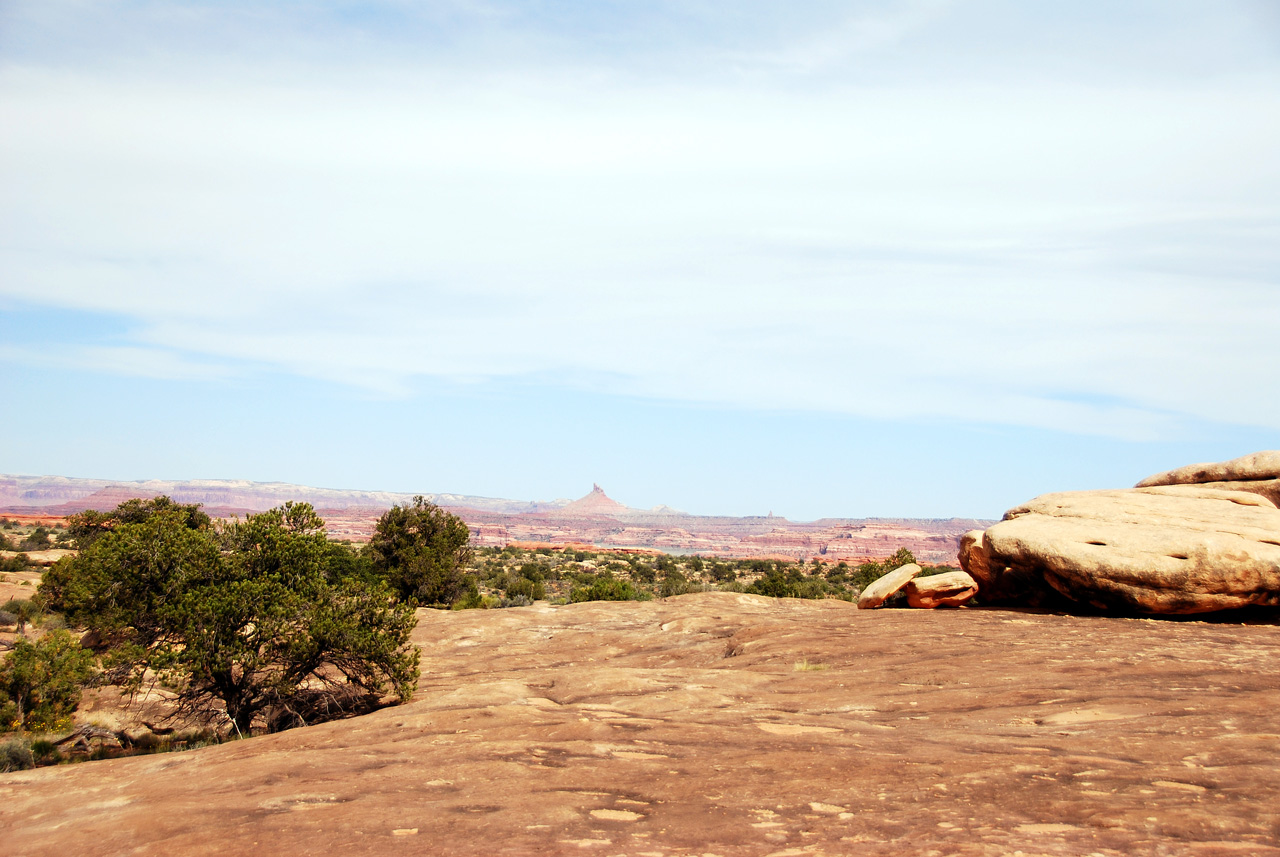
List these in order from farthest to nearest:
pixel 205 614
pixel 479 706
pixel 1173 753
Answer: pixel 205 614 → pixel 479 706 → pixel 1173 753

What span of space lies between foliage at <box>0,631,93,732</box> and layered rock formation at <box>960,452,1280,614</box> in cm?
2569

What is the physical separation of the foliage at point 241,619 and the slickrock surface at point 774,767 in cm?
199

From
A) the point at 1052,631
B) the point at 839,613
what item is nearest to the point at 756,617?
the point at 839,613

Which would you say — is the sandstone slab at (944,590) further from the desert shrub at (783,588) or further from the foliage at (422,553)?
the foliage at (422,553)

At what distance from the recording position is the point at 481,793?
843cm

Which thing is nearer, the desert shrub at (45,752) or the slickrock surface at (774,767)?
the slickrock surface at (774,767)

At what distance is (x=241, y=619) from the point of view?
16.2 metres

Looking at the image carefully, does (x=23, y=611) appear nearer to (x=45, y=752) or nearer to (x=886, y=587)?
(x=45, y=752)

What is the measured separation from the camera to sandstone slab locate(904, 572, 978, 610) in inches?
914

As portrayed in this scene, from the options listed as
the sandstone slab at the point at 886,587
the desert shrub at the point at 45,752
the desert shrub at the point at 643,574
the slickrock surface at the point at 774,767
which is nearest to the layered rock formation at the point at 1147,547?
the slickrock surface at the point at 774,767

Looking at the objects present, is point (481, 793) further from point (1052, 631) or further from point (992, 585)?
point (992, 585)

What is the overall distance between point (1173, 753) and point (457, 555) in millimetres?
33238

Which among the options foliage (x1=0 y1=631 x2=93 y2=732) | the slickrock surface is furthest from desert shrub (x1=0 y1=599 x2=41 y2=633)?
the slickrock surface

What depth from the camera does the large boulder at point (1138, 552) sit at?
17.8 metres
